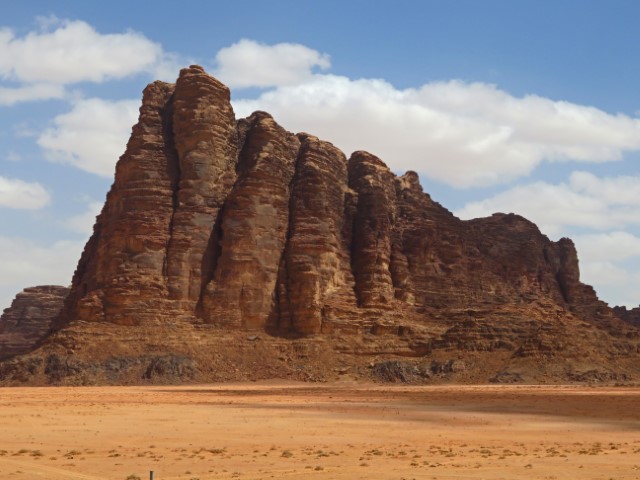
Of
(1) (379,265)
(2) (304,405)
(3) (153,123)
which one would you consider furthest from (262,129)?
(2) (304,405)

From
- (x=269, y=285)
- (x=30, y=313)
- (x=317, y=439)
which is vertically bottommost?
(x=317, y=439)

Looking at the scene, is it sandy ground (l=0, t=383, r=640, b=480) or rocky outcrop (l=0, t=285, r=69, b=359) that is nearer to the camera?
sandy ground (l=0, t=383, r=640, b=480)

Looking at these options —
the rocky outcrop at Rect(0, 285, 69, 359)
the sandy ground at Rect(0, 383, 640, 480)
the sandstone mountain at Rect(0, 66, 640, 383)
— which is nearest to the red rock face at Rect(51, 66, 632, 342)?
the sandstone mountain at Rect(0, 66, 640, 383)

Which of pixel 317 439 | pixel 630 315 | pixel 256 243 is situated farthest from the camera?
pixel 630 315

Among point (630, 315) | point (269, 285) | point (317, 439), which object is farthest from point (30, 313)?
point (317, 439)

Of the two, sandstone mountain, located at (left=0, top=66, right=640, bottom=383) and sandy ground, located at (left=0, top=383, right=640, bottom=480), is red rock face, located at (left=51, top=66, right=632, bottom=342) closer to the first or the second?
sandstone mountain, located at (left=0, top=66, right=640, bottom=383)

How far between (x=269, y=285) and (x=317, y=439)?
64.8 m

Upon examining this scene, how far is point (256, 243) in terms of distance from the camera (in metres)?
Answer: 93.4

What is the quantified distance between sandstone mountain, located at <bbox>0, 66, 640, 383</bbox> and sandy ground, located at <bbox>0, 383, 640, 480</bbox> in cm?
3334

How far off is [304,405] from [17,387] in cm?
3722

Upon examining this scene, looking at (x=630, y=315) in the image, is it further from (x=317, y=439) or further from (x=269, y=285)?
(x=317, y=439)

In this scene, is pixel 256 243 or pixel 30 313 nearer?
pixel 256 243

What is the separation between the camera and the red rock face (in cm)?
8944

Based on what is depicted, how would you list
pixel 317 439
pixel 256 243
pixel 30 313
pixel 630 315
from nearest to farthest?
1. pixel 317 439
2. pixel 256 243
3. pixel 30 313
4. pixel 630 315
